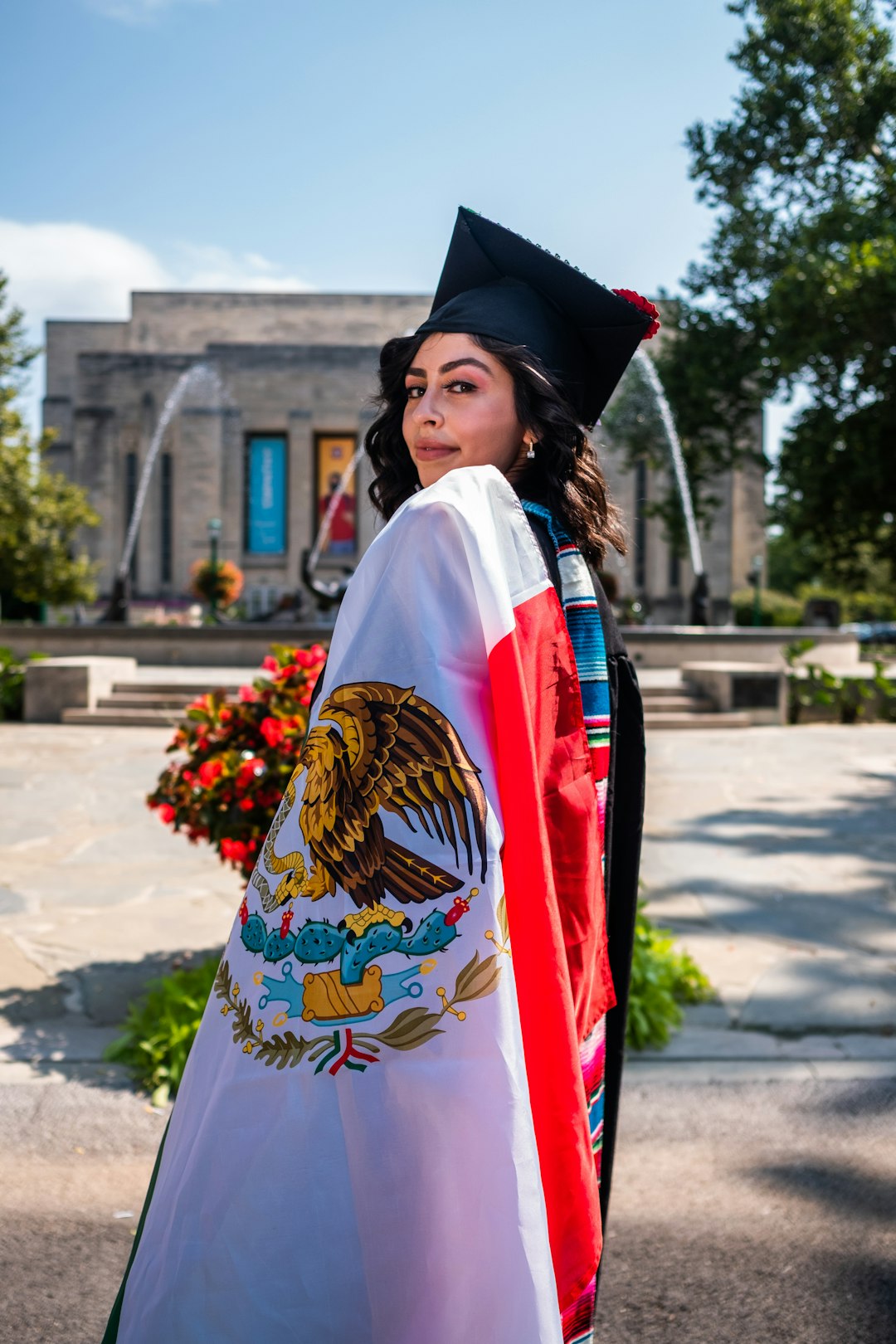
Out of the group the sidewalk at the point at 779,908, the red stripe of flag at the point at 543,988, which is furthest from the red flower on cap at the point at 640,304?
the sidewalk at the point at 779,908

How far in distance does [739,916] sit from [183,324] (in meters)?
52.1

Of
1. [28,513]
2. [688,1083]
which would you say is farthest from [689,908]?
[28,513]

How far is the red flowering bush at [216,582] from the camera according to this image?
27.9 metres

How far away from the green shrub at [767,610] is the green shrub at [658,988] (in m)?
33.9

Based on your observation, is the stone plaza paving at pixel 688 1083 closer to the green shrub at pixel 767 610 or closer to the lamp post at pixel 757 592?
the lamp post at pixel 757 592

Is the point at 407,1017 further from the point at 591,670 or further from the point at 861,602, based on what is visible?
the point at 861,602

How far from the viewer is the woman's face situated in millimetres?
1562

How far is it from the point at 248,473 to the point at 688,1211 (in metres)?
42.3

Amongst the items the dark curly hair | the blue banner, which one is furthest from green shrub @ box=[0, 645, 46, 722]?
the blue banner

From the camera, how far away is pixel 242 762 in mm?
4004

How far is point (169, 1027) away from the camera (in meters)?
3.62

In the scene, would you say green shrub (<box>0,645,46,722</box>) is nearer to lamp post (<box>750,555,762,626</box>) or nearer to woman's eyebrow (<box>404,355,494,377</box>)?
woman's eyebrow (<box>404,355,494,377</box>)

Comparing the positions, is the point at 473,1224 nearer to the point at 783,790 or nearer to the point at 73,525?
the point at 783,790

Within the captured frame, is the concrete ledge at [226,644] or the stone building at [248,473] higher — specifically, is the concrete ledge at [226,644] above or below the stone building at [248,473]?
below
